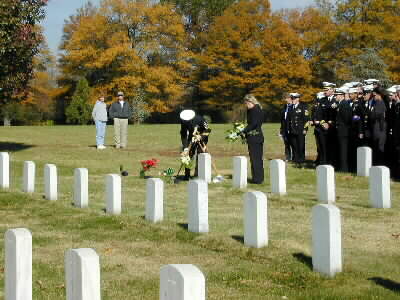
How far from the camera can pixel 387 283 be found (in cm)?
792

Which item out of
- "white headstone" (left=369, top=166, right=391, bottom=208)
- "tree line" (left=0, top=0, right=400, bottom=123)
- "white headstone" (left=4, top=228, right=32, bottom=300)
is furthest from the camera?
"tree line" (left=0, top=0, right=400, bottom=123)

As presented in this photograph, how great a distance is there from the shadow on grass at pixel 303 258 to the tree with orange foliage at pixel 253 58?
5675cm

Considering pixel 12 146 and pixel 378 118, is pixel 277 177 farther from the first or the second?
pixel 12 146

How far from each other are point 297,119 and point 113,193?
1005cm

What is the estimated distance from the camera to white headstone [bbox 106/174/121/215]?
13094 millimetres

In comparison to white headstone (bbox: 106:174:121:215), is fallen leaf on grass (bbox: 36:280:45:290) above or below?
below

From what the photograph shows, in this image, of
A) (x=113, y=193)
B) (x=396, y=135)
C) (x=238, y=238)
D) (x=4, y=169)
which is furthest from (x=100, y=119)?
(x=238, y=238)

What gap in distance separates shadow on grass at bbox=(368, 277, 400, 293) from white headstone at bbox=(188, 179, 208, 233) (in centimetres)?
347

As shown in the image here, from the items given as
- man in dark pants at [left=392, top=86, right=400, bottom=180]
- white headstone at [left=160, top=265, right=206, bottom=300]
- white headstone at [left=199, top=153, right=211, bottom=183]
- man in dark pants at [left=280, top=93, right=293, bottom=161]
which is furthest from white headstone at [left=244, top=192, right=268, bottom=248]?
man in dark pants at [left=280, top=93, right=293, bottom=161]

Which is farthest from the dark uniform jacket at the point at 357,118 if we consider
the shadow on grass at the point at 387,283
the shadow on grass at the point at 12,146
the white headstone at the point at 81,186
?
the shadow on grass at the point at 12,146

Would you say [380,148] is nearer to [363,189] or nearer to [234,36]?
[363,189]

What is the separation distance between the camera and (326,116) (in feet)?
69.6

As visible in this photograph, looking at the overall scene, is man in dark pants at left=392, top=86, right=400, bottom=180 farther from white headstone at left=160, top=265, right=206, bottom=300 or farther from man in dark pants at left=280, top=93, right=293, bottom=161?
white headstone at left=160, top=265, right=206, bottom=300

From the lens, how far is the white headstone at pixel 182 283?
474cm
